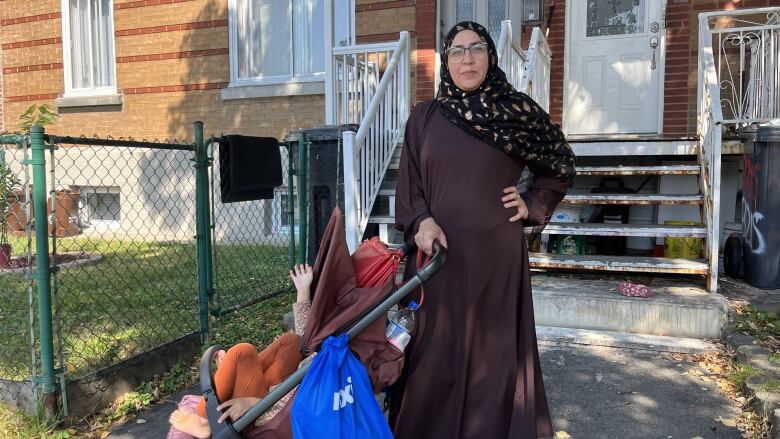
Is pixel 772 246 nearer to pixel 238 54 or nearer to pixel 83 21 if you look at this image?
pixel 238 54

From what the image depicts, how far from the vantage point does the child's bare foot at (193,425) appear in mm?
2080

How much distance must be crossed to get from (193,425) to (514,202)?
4.67 ft

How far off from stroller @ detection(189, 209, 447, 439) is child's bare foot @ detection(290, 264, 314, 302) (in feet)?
0.07

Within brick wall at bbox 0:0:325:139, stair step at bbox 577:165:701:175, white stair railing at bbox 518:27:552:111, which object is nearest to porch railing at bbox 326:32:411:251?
white stair railing at bbox 518:27:552:111

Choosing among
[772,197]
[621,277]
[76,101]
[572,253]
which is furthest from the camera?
[76,101]

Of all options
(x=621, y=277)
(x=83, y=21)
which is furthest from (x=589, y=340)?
(x=83, y=21)

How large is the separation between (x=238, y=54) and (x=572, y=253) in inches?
241

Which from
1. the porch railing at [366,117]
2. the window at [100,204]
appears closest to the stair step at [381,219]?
the porch railing at [366,117]

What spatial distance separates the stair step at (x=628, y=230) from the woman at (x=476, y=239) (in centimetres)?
297

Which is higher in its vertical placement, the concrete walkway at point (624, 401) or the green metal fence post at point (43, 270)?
the green metal fence post at point (43, 270)

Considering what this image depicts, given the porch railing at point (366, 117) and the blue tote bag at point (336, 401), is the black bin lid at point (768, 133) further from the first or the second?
the blue tote bag at point (336, 401)

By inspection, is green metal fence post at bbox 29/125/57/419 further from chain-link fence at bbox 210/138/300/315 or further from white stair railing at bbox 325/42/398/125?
white stair railing at bbox 325/42/398/125

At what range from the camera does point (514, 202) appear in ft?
7.70

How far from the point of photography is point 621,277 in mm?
5348
